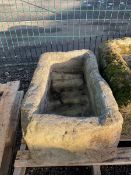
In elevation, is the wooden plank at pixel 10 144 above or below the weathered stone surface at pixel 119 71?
below

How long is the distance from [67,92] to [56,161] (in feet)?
3.48

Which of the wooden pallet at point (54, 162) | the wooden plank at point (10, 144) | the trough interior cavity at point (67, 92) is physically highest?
the trough interior cavity at point (67, 92)

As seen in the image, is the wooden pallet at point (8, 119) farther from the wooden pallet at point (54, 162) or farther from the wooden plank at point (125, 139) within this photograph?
the wooden plank at point (125, 139)

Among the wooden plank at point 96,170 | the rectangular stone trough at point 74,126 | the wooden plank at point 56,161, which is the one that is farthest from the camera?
the wooden plank at point 96,170

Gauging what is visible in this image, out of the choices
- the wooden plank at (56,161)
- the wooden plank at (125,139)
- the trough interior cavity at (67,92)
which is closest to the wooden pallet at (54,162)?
the wooden plank at (56,161)

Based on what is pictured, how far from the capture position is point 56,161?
279 centimetres

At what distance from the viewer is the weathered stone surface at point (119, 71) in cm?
311

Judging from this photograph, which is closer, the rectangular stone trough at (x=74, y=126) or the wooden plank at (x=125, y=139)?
the rectangular stone trough at (x=74, y=126)

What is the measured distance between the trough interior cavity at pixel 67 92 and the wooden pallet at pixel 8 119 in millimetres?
429

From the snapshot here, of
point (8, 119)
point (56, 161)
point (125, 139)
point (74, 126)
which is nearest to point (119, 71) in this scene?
point (125, 139)

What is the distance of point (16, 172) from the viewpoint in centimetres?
290

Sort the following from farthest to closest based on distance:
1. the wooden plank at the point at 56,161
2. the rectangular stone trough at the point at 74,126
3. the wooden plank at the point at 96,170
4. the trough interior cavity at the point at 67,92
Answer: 1. the trough interior cavity at the point at 67,92
2. the wooden plank at the point at 96,170
3. the wooden plank at the point at 56,161
4. the rectangular stone trough at the point at 74,126

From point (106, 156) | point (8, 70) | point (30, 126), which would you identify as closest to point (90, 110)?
point (106, 156)

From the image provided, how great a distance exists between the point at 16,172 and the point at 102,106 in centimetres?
98
